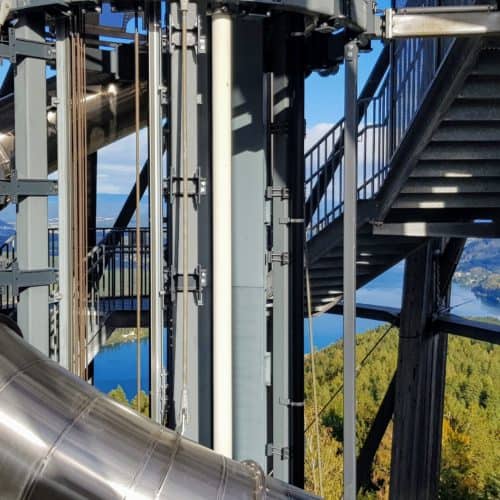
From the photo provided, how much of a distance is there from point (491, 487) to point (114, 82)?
17.7 metres

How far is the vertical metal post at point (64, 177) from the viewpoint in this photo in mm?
3465

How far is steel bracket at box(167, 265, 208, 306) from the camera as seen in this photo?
3490 millimetres

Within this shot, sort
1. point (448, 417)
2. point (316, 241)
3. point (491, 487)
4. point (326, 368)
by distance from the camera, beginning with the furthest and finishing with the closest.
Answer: point (326, 368), point (448, 417), point (491, 487), point (316, 241)

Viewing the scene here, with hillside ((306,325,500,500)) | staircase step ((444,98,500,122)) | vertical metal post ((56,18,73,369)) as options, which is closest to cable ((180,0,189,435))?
vertical metal post ((56,18,73,369))

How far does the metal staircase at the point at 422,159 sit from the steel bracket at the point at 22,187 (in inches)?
98.8

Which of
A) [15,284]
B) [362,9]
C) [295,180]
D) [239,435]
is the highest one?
[362,9]

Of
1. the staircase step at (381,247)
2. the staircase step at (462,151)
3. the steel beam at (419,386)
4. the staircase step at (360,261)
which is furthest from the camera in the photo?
the steel beam at (419,386)

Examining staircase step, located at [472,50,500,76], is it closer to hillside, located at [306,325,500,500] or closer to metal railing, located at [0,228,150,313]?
metal railing, located at [0,228,150,313]

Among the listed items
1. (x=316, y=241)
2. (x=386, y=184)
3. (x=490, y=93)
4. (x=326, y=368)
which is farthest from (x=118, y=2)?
(x=326, y=368)

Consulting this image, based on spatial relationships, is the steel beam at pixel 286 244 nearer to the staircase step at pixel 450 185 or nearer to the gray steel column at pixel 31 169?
the gray steel column at pixel 31 169

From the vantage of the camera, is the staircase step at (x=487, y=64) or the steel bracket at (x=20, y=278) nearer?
the steel bracket at (x=20, y=278)

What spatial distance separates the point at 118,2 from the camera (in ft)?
11.1

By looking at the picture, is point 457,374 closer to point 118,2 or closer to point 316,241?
point 316,241

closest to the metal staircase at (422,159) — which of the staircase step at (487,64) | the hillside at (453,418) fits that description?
the staircase step at (487,64)
